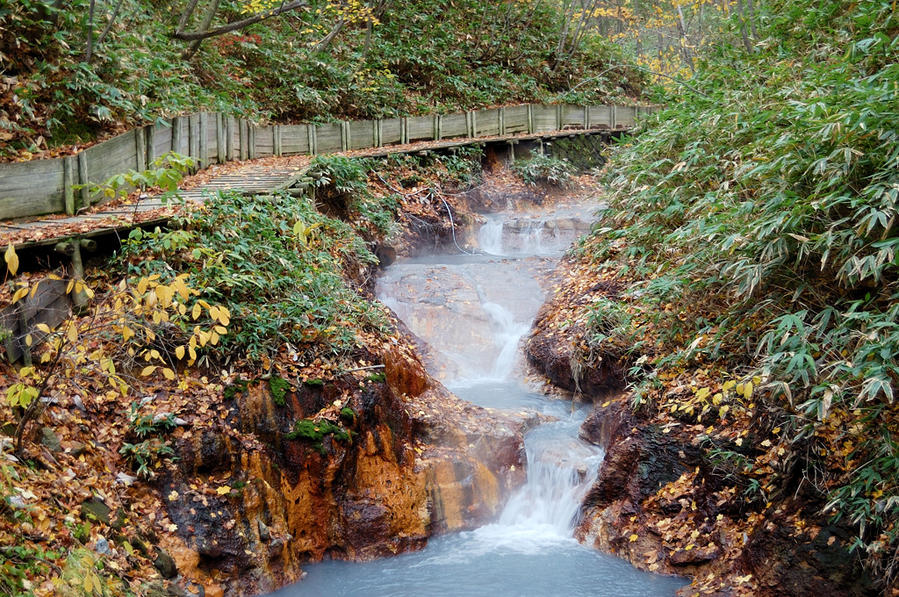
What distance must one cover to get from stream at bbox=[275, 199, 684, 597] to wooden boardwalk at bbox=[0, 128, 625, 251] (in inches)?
119

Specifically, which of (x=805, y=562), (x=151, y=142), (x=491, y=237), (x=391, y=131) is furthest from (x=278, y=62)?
(x=805, y=562)

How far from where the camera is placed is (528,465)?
341 inches

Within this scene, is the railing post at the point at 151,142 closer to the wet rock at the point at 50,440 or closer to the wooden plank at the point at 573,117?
the wet rock at the point at 50,440

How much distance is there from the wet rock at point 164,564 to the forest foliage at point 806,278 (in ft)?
17.4

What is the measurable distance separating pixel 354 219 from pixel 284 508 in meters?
7.57

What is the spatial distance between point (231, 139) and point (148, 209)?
253 inches

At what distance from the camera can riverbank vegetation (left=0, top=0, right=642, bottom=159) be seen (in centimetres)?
1001

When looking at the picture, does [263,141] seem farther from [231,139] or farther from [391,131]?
[391,131]

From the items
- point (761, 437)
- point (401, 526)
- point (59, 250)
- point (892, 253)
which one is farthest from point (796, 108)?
point (59, 250)

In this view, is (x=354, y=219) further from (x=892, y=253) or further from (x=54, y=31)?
(x=892, y=253)

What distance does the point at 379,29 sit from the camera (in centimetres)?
2398

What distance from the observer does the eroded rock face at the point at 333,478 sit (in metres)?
6.56

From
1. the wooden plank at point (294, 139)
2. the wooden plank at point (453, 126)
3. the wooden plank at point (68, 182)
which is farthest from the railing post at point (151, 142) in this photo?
the wooden plank at point (453, 126)

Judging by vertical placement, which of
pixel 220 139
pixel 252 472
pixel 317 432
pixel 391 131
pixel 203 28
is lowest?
pixel 252 472
